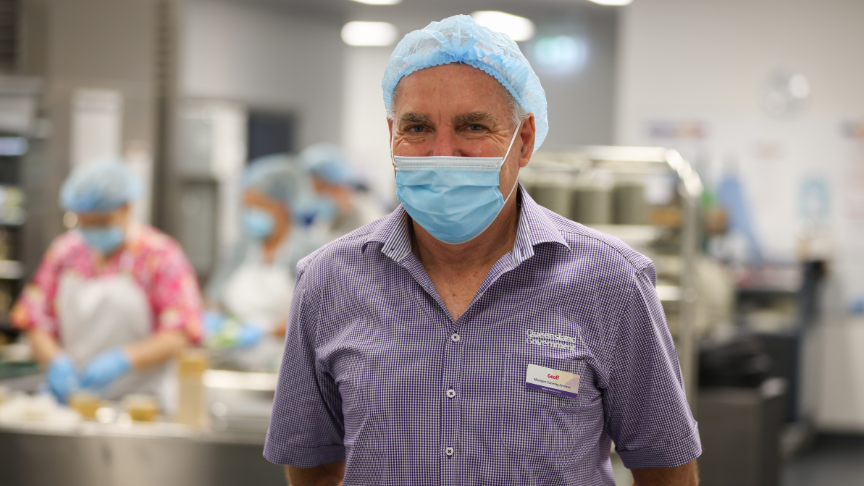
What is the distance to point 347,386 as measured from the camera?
4.01ft

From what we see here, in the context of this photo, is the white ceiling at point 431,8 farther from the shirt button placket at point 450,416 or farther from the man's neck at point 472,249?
the shirt button placket at point 450,416

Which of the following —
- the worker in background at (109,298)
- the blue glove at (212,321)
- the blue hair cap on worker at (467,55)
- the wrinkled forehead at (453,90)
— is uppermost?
the blue hair cap on worker at (467,55)

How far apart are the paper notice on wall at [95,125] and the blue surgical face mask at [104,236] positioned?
1352mm

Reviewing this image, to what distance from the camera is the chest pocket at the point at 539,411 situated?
1157 millimetres

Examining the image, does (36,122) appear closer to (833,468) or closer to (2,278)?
(2,278)

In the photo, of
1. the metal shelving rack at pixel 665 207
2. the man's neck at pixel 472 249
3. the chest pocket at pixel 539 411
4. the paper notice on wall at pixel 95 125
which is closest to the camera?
the chest pocket at pixel 539 411

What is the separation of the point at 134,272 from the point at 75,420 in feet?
2.27

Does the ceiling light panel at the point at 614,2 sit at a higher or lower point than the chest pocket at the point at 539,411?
higher

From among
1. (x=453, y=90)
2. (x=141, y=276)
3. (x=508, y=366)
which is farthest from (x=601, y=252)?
(x=141, y=276)

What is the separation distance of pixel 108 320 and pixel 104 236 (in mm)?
328

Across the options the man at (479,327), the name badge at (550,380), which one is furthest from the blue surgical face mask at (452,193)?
the name badge at (550,380)

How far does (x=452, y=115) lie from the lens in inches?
46.1

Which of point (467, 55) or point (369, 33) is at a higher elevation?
point (369, 33)

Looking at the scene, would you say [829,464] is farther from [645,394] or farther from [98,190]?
[645,394]
